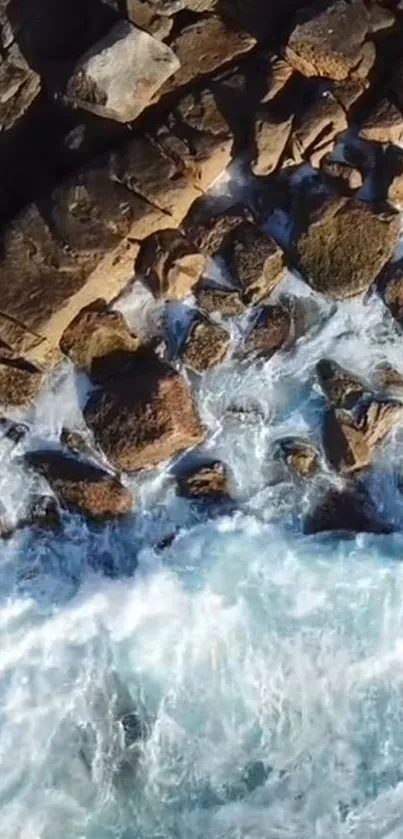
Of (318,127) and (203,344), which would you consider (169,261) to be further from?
(318,127)

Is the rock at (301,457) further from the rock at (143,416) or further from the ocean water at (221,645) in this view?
the rock at (143,416)

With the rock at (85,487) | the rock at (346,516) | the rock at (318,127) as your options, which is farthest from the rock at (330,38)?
the rock at (85,487)

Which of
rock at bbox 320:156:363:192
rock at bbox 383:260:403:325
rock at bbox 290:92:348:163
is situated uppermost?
rock at bbox 290:92:348:163

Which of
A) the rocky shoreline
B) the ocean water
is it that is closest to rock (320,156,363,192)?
the rocky shoreline

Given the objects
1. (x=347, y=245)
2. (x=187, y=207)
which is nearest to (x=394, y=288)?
(x=347, y=245)

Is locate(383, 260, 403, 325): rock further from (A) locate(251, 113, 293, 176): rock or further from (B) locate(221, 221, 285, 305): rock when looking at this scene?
(A) locate(251, 113, 293, 176): rock
